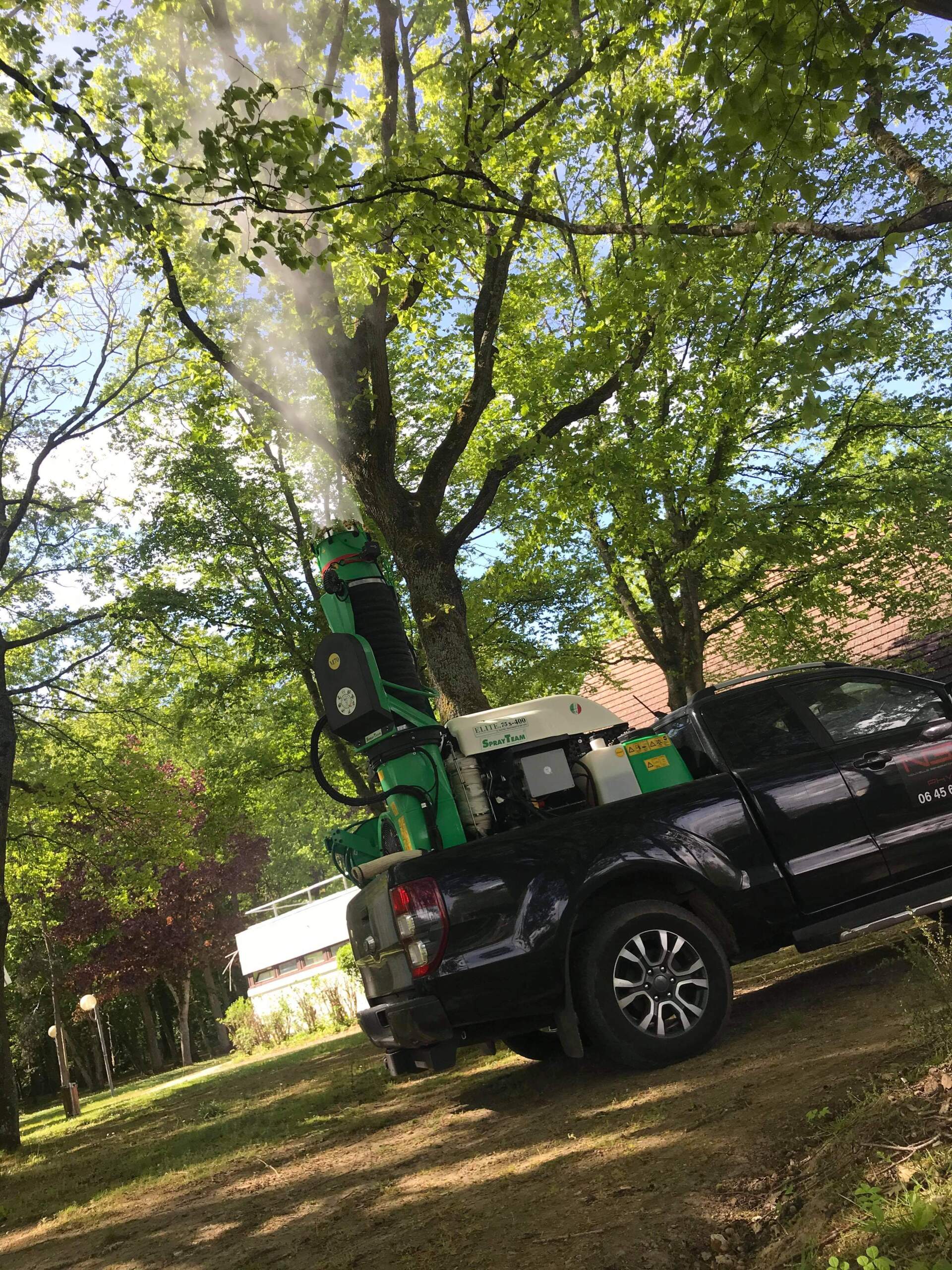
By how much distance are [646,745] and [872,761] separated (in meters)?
1.39

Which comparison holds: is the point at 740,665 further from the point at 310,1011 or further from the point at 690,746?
the point at 690,746

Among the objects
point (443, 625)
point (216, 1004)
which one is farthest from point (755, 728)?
point (216, 1004)

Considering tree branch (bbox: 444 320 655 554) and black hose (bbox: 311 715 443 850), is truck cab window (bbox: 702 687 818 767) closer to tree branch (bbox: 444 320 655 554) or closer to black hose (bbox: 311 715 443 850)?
black hose (bbox: 311 715 443 850)

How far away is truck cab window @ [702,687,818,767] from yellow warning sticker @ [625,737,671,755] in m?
0.31

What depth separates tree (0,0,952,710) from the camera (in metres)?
6.01

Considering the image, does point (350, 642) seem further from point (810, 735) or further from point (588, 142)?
point (588, 142)

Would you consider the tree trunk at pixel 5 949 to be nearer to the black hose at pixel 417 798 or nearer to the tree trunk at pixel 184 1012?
the black hose at pixel 417 798

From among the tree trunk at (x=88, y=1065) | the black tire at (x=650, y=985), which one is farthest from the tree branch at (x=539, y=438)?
the tree trunk at (x=88, y=1065)

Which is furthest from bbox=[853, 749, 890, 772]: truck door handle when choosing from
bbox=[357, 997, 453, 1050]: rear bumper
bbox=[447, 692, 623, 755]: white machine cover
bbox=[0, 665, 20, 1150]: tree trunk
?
bbox=[0, 665, 20, 1150]: tree trunk

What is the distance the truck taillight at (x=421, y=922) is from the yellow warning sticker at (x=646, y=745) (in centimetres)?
170

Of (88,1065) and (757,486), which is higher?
(757,486)

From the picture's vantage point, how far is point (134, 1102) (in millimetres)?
16172

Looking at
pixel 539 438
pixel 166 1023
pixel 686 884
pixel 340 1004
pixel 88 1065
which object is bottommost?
pixel 340 1004

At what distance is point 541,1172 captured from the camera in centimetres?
409
